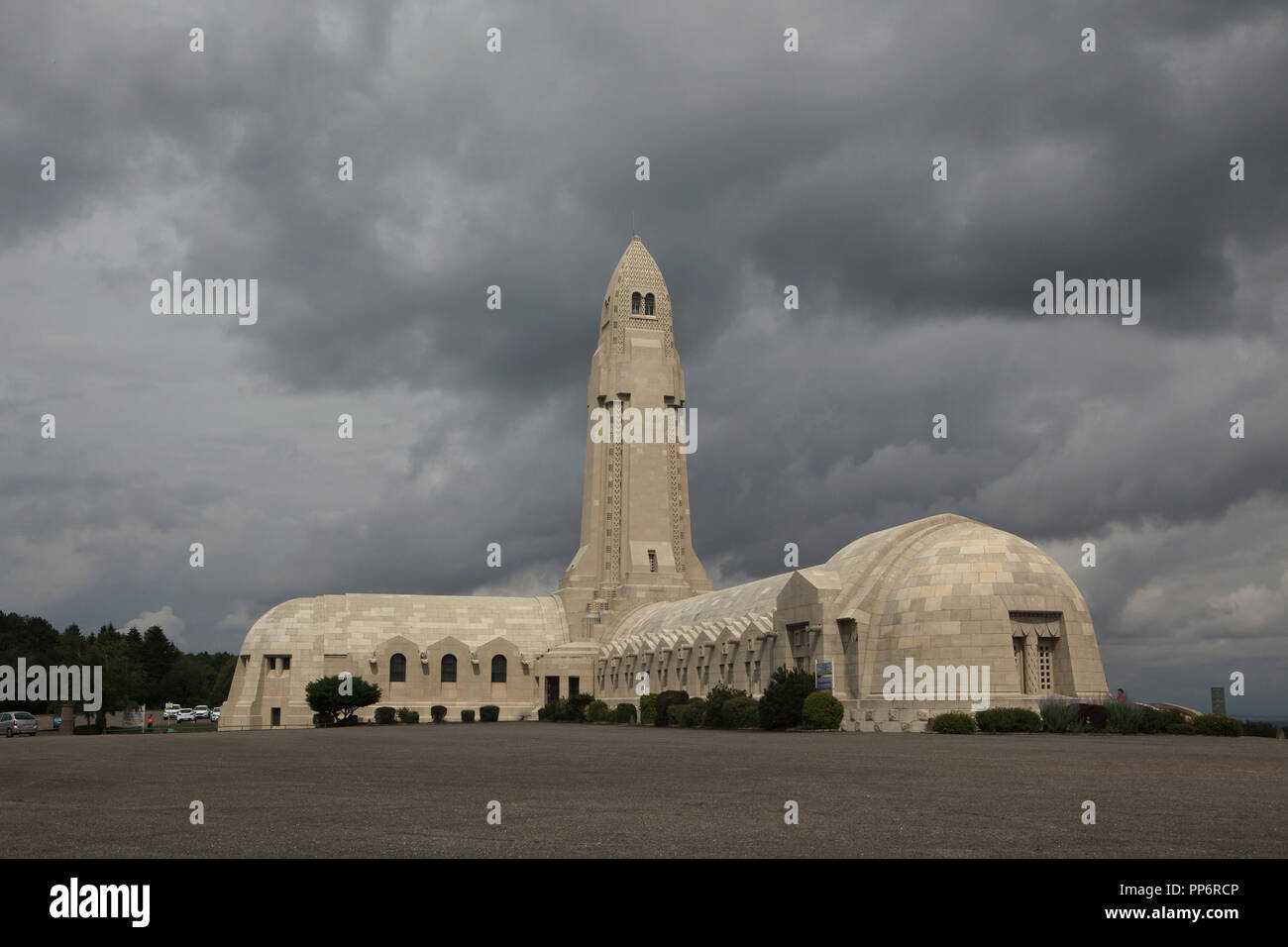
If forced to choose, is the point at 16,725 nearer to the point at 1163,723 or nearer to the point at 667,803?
the point at 1163,723

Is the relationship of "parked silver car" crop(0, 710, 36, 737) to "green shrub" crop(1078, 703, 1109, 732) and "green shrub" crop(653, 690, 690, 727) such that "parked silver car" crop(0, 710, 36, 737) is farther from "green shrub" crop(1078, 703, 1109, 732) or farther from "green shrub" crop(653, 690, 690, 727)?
"green shrub" crop(1078, 703, 1109, 732)

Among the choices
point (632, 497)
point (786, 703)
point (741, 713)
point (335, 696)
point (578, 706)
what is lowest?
point (578, 706)

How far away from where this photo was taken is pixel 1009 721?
126ft

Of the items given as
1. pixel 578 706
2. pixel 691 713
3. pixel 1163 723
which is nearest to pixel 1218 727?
pixel 1163 723

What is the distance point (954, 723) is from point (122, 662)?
78.0 m

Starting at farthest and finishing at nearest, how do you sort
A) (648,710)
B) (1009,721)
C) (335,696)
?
(335,696), (648,710), (1009,721)

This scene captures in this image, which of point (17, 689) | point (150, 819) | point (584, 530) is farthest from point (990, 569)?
point (17, 689)

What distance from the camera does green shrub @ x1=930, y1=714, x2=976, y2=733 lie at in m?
38.2

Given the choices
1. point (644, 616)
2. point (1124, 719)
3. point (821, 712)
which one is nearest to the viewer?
point (1124, 719)

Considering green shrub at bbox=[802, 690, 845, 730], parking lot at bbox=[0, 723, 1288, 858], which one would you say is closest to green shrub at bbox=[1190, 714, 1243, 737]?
parking lot at bbox=[0, 723, 1288, 858]

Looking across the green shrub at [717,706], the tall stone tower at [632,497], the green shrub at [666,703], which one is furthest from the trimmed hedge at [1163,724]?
the tall stone tower at [632,497]

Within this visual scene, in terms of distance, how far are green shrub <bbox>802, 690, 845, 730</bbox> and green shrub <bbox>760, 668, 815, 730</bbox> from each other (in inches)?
19.5

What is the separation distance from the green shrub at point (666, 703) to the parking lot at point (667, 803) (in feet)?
85.0

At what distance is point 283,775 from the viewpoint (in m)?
21.0
